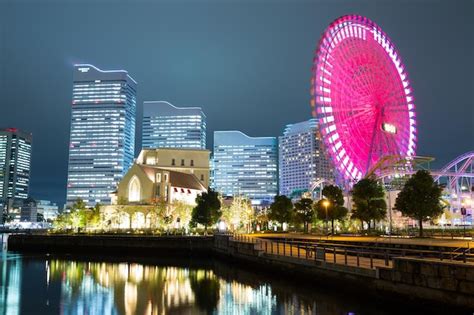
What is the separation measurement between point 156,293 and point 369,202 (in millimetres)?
36438

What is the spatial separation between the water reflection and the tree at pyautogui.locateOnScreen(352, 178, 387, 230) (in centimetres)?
2264

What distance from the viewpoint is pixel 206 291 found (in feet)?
101

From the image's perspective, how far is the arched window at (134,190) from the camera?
3418 inches

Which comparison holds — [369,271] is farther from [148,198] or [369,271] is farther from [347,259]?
[148,198]

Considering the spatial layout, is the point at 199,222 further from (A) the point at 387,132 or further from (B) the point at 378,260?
(B) the point at 378,260

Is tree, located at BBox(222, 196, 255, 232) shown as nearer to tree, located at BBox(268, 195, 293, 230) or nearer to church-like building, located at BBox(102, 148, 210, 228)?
tree, located at BBox(268, 195, 293, 230)

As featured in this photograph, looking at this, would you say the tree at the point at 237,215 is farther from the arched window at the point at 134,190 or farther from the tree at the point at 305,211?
the arched window at the point at 134,190

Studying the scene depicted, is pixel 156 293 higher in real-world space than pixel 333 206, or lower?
lower

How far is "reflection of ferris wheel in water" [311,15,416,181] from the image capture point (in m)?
62.7

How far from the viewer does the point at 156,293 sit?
3020cm

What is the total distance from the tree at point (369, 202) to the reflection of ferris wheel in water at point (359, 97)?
5.69 meters

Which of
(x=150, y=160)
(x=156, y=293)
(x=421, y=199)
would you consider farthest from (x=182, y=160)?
(x=156, y=293)

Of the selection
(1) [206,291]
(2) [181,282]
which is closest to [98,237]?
(2) [181,282]

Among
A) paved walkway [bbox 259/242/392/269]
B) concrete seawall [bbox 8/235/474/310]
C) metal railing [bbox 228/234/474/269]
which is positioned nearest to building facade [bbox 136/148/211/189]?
concrete seawall [bbox 8/235/474/310]
